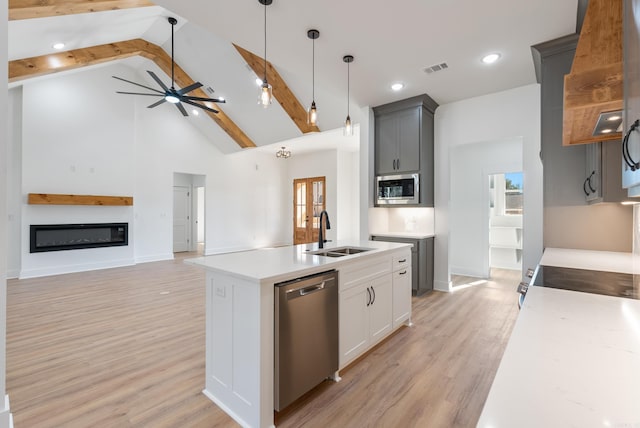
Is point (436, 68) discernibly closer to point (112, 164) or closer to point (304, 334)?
point (304, 334)

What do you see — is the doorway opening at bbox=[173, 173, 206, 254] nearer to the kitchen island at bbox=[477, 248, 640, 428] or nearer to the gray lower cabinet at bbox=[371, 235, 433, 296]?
the gray lower cabinet at bbox=[371, 235, 433, 296]

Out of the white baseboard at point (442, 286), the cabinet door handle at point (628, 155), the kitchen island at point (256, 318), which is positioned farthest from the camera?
the white baseboard at point (442, 286)

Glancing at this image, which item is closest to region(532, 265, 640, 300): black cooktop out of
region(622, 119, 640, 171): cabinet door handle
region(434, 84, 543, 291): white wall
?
region(622, 119, 640, 171): cabinet door handle

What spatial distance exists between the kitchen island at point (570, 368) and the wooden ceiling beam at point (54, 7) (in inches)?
200

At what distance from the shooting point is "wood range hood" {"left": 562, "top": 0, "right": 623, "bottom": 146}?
1168 mm

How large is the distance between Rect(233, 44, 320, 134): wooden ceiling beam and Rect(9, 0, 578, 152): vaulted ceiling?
0.02 metres

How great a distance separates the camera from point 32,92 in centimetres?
558

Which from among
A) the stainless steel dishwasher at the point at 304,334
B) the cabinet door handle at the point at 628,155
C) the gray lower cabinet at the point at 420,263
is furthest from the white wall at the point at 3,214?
the gray lower cabinet at the point at 420,263

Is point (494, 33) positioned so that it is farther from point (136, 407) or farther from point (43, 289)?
point (43, 289)

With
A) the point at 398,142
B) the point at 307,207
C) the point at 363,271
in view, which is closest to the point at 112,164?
the point at 307,207

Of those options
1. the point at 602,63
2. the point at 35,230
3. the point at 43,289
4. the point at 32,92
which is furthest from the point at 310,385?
the point at 32,92

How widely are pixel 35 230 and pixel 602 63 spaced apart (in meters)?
7.93

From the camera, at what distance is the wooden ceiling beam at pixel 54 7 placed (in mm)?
3191

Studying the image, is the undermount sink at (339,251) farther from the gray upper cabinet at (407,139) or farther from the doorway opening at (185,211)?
the doorway opening at (185,211)
